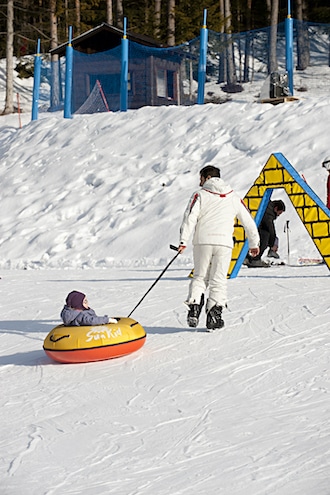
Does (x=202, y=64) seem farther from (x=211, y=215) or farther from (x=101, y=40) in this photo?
(x=101, y=40)

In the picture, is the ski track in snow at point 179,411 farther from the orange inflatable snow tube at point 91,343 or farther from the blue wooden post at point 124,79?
the blue wooden post at point 124,79

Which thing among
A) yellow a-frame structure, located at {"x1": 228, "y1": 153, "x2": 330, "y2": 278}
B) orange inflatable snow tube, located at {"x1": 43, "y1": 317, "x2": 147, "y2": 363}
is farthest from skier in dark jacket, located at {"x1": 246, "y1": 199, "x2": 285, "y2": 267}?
orange inflatable snow tube, located at {"x1": 43, "y1": 317, "x2": 147, "y2": 363}

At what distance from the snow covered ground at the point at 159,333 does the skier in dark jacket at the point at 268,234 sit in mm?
530

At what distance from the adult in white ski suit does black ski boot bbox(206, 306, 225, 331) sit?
4cm

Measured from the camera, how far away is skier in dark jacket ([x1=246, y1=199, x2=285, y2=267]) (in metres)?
12.5

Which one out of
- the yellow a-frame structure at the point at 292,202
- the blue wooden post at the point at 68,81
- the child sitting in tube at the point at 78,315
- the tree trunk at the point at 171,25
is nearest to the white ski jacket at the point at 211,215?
the child sitting in tube at the point at 78,315

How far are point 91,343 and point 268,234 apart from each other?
24.4ft

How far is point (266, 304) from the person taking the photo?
8406mm

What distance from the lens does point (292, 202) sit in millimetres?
10867

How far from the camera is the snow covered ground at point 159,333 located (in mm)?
3625

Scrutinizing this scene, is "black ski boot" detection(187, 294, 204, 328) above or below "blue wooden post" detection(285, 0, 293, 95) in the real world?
below

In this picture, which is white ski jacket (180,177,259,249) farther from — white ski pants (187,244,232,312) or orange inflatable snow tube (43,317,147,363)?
orange inflatable snow tube (43,317,147,363)

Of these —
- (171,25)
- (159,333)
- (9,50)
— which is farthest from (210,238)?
(171,25)

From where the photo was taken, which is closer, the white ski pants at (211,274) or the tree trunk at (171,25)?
the white ski pants at (211,274)
